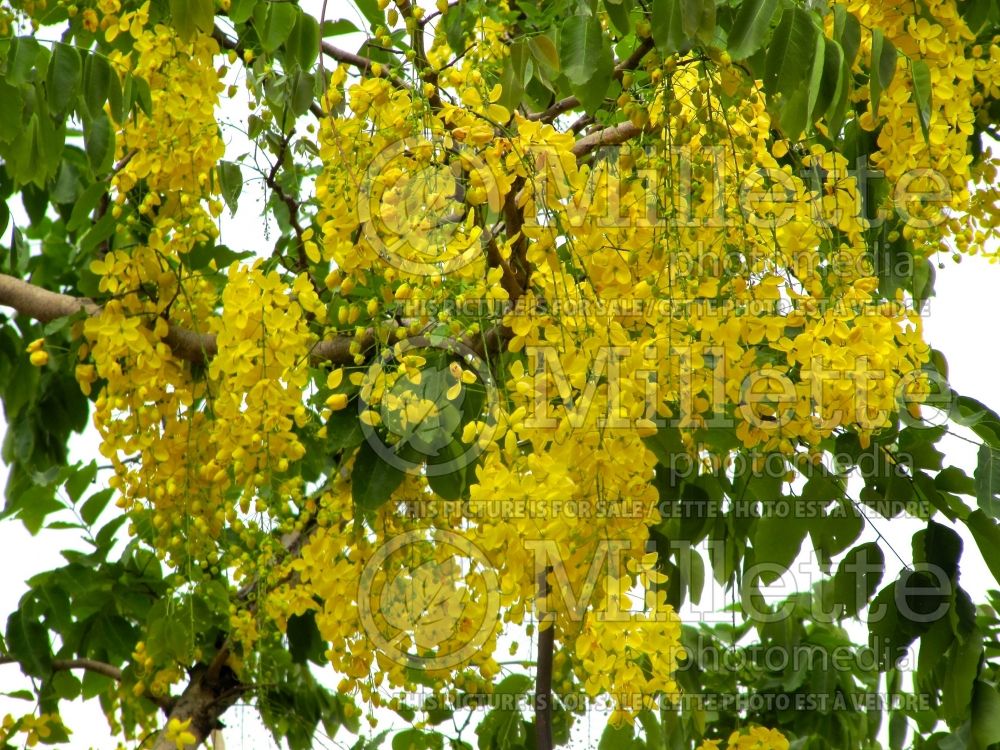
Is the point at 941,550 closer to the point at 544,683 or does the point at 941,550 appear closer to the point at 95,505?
the point at 544,683

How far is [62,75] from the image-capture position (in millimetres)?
1814

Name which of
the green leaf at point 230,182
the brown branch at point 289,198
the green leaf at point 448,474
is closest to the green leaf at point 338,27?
the brown branch at point 289,198

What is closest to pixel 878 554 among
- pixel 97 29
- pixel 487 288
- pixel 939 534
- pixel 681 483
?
pixel 939 534

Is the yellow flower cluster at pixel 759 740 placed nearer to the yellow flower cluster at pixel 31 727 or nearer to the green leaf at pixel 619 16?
the green leaf at pixel 619 16

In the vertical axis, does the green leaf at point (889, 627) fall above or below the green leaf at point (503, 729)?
above

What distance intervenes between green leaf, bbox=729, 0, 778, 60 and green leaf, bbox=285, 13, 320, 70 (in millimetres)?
679

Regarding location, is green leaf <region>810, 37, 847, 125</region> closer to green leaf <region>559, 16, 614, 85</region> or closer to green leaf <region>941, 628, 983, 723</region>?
green leaf <region>559, 16, 614, 85</region>

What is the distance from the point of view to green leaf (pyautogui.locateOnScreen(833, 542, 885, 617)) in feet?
6.14

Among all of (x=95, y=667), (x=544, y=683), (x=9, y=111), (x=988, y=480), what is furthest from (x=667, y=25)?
(x=95, y=667)

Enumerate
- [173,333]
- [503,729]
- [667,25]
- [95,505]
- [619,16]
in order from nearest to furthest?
[667,25]
[619,16]
[173,333]
[503,729]
[95,505]

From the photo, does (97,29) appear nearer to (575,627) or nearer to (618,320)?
(618,320)

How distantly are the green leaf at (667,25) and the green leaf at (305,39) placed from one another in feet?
2.00

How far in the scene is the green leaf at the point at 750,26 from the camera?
1507 millimetres

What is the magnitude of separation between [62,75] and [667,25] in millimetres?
941
